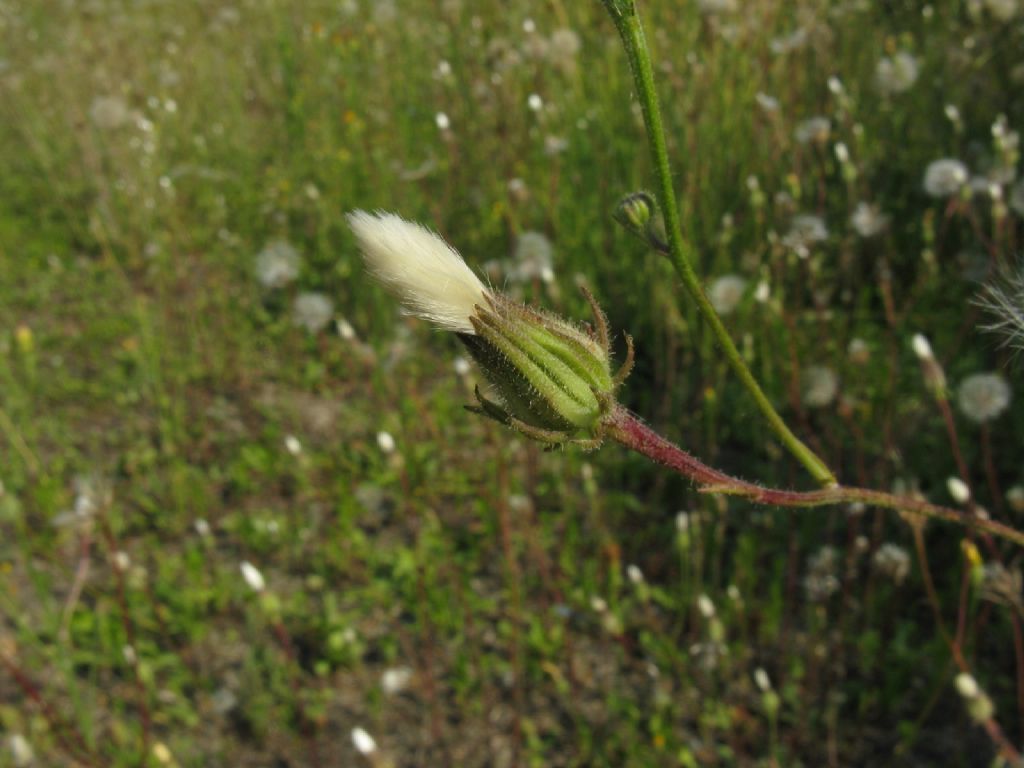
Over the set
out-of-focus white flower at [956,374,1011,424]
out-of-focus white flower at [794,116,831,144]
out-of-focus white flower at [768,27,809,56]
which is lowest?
out-of-focus white flower at [956,374,1011,424]

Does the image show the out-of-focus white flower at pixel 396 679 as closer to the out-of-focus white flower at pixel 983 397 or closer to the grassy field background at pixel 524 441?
the grassy field background at pixel 524 441

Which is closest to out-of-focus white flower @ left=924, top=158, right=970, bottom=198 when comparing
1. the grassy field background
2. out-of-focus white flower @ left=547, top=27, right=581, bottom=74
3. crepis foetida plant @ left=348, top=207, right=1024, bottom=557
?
the grassy field background

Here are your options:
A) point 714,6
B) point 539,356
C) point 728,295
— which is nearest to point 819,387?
point 728,295

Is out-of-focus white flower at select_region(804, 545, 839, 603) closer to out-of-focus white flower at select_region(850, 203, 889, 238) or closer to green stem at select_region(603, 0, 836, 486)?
out-of-focus white flower at select_region(850, 203, 889, 238)

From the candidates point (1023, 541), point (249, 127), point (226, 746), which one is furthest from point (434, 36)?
point (1023, 541)

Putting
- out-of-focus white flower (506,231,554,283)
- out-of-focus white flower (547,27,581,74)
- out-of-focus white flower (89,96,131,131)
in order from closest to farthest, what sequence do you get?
out-of-focus white flower (506,231,554,283) → out-of-focus white flower (547,27,581,74) → out-of-focus white flower (89,96,131,131)

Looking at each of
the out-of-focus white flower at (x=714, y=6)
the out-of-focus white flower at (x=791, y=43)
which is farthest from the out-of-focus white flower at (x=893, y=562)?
the out-of-focus white flower at (x=714, y=6)

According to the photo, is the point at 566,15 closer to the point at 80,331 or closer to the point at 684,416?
the point at 684,416
